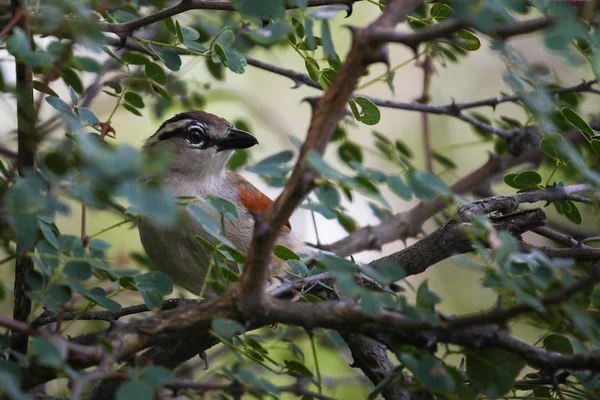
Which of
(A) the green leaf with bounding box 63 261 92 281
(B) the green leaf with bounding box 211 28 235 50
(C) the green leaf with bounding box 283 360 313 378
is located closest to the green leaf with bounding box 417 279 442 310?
(C) the green leaf with bounding box 283 360 313 378

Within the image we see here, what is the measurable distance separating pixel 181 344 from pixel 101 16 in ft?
4.75

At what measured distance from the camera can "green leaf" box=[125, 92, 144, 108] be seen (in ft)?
11.5

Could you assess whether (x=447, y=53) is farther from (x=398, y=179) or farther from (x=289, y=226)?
(x=398, y=179)

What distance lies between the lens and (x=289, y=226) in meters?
5.07

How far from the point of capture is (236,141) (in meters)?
4.77

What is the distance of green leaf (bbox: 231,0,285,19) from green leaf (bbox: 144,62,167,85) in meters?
1.53

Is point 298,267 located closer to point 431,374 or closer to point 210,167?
point 431,374

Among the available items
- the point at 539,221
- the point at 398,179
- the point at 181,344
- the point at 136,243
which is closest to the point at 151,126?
the point at 136,243

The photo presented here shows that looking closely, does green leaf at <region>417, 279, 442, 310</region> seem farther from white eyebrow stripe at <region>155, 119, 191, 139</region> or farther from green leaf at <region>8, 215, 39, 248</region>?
white eyebrow stripe at <region>155, 119, 191, 139</region>

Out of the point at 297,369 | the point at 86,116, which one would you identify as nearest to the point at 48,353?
the point at 297,369

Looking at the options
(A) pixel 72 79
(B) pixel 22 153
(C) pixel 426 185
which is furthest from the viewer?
(A) pixel 72 79

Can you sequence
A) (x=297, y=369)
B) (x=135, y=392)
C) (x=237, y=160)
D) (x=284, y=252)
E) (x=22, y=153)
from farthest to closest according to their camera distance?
(x=237, y=160) → (x=284, y=252) → (x=22, y=153) → (x=297, y=369) → (x=135, y=392)

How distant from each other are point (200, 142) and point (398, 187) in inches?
126

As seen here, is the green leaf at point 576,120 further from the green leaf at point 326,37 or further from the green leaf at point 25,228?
the green leaf at point 25,228
